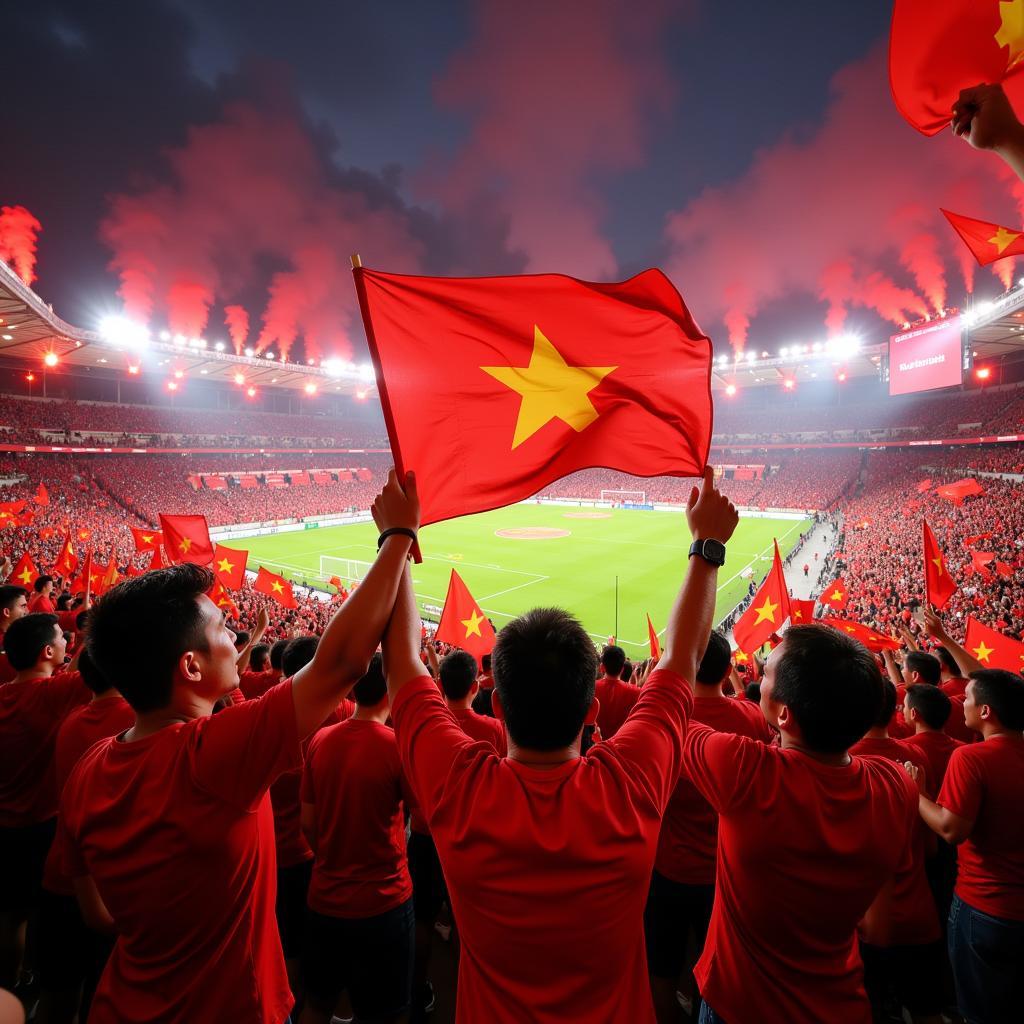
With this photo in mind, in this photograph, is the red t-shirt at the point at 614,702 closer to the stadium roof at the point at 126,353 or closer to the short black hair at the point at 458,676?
the short black hair at the point at 458,676

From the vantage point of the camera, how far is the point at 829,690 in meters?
2.13

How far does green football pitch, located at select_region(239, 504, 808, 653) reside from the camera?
2336 centimetres

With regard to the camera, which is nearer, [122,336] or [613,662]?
[613,662]

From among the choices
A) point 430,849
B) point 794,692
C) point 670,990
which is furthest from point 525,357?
point 670,990

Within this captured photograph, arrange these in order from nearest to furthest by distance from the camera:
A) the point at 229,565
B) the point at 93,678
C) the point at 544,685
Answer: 1. the point at 544,685
2. the point at 93,678
3. the point at 229,565

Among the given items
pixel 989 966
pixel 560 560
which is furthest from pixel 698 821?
pixel 560 560

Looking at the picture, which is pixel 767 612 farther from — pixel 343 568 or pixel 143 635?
pixel 343 568

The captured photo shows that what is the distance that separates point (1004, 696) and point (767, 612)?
5.78 metres

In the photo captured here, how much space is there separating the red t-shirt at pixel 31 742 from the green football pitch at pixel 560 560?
16506 millimetres

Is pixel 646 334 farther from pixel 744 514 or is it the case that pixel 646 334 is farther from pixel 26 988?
pixel 744 514

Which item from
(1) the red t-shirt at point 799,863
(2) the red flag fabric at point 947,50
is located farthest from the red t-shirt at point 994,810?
(2) the red flag fabric at point 947,50

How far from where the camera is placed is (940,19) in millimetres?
3188

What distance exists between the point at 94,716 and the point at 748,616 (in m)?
8.85

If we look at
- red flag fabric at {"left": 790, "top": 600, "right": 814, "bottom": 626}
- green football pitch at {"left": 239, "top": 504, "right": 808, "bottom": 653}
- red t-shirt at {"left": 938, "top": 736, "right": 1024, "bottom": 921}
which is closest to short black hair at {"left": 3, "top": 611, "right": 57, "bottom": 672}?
red t-shirt at {"left": 938, "top": 736, "right": 1024, "bottom": 921}
